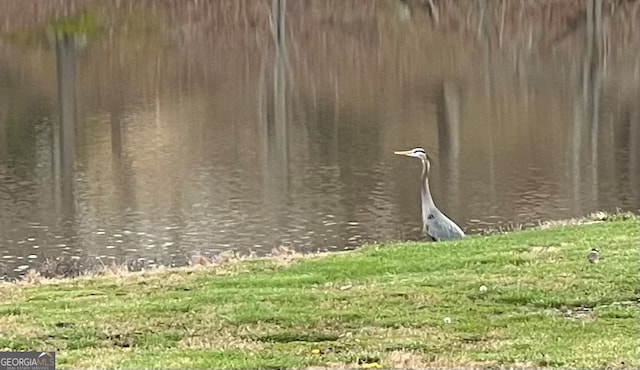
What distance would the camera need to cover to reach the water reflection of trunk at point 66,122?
25.1 meters

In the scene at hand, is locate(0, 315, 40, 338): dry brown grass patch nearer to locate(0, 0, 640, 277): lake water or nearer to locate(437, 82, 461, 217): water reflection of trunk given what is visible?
locate(0, 0, 640, 277): lake water

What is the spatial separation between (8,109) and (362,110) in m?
10.3

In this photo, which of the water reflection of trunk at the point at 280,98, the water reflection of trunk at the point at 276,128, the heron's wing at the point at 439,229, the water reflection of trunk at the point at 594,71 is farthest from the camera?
the water reflection of trunk at the point at 280,98

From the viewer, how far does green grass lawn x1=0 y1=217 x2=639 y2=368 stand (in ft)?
27.1

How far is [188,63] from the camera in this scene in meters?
47.5

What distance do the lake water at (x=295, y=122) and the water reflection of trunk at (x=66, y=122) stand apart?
0.32 feet

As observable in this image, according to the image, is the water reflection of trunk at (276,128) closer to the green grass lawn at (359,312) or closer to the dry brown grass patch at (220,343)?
the green grass lawn at (359,312)

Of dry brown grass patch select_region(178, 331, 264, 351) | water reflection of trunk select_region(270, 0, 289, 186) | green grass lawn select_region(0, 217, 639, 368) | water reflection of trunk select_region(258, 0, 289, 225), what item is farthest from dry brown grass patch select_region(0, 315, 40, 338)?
water reflection of trunk select_region(270, 0, 289, 186)

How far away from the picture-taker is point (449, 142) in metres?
31.0

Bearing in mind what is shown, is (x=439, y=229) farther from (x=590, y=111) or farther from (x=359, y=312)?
(x=590, y=111)

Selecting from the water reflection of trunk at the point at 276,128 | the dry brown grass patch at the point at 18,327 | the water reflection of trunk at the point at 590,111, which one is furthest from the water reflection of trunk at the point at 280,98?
the dry brown grass patch at the point at 18,327

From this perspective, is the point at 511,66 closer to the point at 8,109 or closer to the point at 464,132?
the point at 464,132

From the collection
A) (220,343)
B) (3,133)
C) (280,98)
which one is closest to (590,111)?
(280,98)

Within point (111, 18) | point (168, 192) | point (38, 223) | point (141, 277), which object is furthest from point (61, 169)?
point (111, 18)
